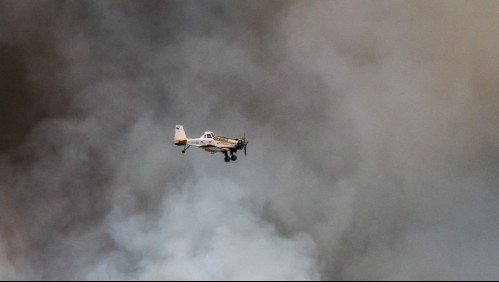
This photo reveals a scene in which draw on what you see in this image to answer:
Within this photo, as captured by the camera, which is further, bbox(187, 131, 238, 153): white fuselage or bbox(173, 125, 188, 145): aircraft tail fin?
bbox(187, 131, 238, 153): white fuselage

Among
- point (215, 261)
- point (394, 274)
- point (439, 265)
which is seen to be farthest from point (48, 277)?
point (439, 265)

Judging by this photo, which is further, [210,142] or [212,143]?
[212,143]

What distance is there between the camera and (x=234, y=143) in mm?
123312

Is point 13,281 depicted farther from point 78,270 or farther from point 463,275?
point 463,275

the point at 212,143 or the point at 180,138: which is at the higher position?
the point at 180,138

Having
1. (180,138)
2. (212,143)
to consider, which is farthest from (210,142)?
(180,138)

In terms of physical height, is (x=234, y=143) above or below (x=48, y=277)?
above

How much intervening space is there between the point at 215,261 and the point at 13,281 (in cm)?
5378

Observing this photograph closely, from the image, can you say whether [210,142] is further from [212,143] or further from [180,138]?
[180,138]

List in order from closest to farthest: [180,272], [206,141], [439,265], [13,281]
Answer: [206,141] < [13,281] < [180,272] < [439,265]

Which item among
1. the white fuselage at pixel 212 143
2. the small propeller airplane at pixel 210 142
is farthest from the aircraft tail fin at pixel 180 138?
the white fuselage at pixel 212 143

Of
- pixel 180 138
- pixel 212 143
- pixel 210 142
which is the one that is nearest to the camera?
pixel 180 138

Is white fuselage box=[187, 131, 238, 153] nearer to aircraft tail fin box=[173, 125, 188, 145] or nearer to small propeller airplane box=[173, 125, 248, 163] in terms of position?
small propeller airplane box=[173, 125, 248, 163]

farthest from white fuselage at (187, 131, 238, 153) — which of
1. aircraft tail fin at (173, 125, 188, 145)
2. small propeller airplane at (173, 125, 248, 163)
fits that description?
aircraft tail fin at (173, 125, 188, 145)
